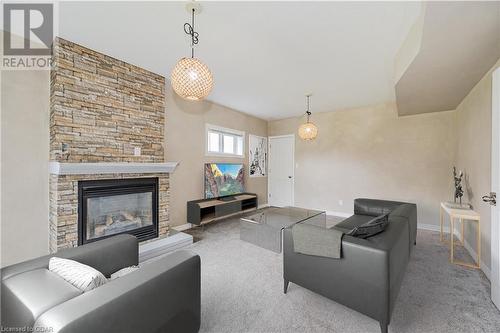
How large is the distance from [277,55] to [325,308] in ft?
9.28

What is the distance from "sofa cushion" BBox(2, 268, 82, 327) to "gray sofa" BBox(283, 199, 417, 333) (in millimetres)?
1603

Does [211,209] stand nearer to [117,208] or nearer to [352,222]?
[117,208]

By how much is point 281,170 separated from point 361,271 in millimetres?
4679

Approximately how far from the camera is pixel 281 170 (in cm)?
618

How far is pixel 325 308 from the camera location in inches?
71.7

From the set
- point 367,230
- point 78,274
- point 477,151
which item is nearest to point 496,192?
point 367,230

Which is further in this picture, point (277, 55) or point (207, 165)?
point (207, 165)

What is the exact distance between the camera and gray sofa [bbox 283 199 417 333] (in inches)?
57.9

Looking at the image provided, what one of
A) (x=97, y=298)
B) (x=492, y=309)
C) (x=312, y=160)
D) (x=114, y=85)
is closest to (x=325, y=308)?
(x=492, y=309)

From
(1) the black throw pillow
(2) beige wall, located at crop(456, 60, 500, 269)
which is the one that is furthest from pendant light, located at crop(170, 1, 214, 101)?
(2) beige wall, located at crop(456, 60, 500, 269)

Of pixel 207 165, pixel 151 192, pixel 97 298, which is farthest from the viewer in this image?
pixel 207 165

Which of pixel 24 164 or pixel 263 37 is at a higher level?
pixel 263 37

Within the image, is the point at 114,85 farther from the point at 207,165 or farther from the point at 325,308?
the point at 325,308

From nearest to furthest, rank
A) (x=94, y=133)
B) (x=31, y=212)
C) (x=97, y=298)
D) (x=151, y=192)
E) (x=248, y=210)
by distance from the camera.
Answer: (x=97, y=298) → (x=31, y=212) → (x=94, y=133) → (x=151, y=192) → (x=248, y=210)
